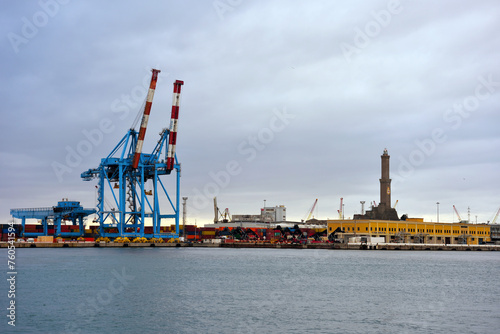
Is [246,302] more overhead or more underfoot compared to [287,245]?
more underfoot

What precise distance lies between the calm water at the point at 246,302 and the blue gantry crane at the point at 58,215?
175 feet

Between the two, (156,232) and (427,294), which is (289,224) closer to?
(156,232)

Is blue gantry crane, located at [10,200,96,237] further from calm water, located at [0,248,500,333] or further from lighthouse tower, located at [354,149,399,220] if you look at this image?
lighthouse tower, located at [354,149,399,220]

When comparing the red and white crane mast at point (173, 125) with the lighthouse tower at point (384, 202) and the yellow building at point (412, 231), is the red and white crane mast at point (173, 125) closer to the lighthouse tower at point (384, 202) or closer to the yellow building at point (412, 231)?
the yellow building at point (412, 231)

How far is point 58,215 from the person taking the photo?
111 m

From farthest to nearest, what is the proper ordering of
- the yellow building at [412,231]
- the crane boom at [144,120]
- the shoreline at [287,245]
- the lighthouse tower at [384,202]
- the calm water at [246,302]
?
the lighthouse tower at [384,202] < the yellow building at [412,231] < the shoreline at [287,245] < the crane boom at [144,120] < the calm water at [246,302]

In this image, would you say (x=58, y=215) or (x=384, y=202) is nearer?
(x=58, y=215)

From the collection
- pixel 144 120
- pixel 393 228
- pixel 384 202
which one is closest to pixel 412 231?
pixel 393 228

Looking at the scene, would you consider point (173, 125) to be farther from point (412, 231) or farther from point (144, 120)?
point (412, 231)

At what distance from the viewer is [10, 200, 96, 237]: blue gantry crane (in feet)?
363

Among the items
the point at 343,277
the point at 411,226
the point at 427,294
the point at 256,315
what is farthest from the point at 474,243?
the point at 256,315

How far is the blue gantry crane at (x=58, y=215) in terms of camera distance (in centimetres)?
11062

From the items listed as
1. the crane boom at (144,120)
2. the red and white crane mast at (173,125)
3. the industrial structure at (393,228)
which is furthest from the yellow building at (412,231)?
the crane boom at (144,120)

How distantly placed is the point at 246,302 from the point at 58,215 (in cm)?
8235
